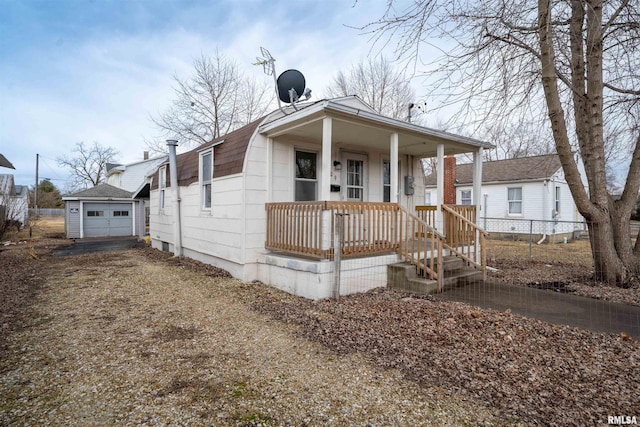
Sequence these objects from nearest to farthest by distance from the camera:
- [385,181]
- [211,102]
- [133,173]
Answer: [385,181], [211,102], [133,173]

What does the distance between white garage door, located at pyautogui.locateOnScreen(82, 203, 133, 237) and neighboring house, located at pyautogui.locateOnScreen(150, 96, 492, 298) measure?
12.2 m

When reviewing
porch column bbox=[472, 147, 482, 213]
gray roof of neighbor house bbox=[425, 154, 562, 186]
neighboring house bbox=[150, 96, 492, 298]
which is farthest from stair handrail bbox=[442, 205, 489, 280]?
gray roof of neighbor house bbox=[425, 154, 562, 186]

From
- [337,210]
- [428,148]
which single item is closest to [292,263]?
[337,210]

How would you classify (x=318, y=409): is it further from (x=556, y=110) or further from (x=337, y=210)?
(x=556, y=110)

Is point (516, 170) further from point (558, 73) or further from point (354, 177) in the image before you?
point (354, 177)

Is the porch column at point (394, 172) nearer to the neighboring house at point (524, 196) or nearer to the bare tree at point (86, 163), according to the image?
the neighboring house at point (524, 196)

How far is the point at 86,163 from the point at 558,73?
155 ft

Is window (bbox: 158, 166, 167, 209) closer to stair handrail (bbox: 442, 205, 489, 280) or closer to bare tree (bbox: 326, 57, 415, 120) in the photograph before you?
stair handrail (bbox: 442, 205, 489, 280)

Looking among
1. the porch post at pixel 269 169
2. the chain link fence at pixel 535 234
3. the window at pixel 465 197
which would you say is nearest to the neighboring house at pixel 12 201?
the porch post at pixel 269 169

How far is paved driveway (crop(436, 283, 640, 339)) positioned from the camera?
4.06 metres

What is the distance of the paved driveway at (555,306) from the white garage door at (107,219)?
19.1m

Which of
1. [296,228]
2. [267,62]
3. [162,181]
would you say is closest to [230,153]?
[267,62]

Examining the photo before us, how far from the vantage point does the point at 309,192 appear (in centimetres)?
725

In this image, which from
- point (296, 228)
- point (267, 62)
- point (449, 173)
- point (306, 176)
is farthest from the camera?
point (449, 173)
